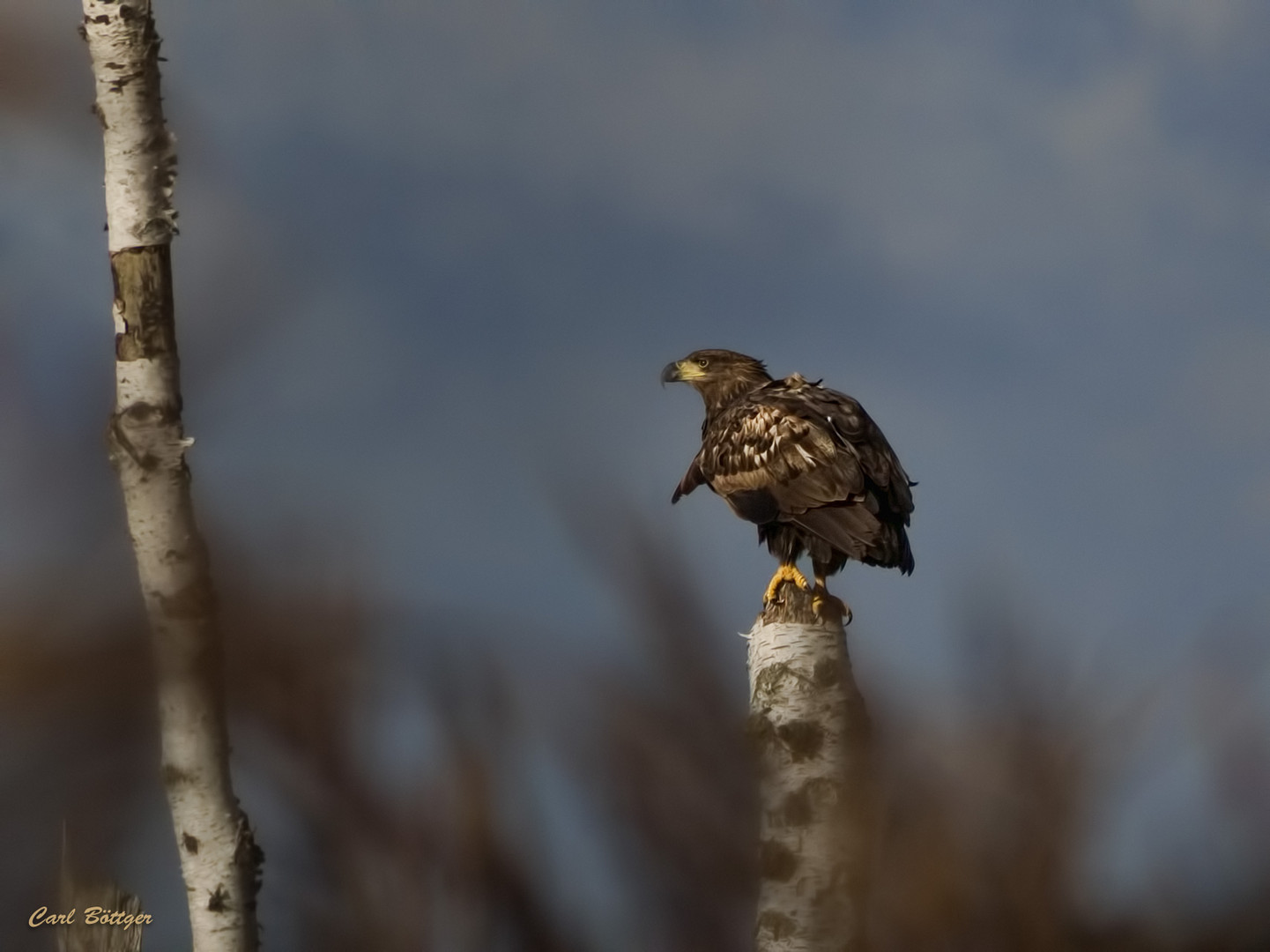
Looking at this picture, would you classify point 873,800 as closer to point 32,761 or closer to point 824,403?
point 824,403

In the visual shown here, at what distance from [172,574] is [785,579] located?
3217mm

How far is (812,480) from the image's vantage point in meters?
7.59

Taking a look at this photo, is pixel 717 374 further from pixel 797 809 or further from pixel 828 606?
pixel 797 809

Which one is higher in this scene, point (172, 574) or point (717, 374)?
point (717, 374)

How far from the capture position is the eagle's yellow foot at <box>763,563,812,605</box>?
290 inches

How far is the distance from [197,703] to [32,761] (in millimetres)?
1633

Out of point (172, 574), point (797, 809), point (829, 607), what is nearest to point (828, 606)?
point (829, 607)

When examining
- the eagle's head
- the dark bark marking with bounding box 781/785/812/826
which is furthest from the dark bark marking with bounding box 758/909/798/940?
the eagle's head

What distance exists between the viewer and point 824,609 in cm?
689

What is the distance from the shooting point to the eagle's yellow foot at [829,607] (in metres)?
6.79

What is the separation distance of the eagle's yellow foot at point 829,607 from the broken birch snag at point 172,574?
283cm

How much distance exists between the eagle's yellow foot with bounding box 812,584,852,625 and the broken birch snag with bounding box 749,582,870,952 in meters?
0.28

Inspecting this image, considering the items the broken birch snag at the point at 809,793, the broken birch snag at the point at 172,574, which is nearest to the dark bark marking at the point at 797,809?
→ the broken birch snag at the point at 809,793

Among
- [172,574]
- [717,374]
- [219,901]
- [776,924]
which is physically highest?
[717,374]
